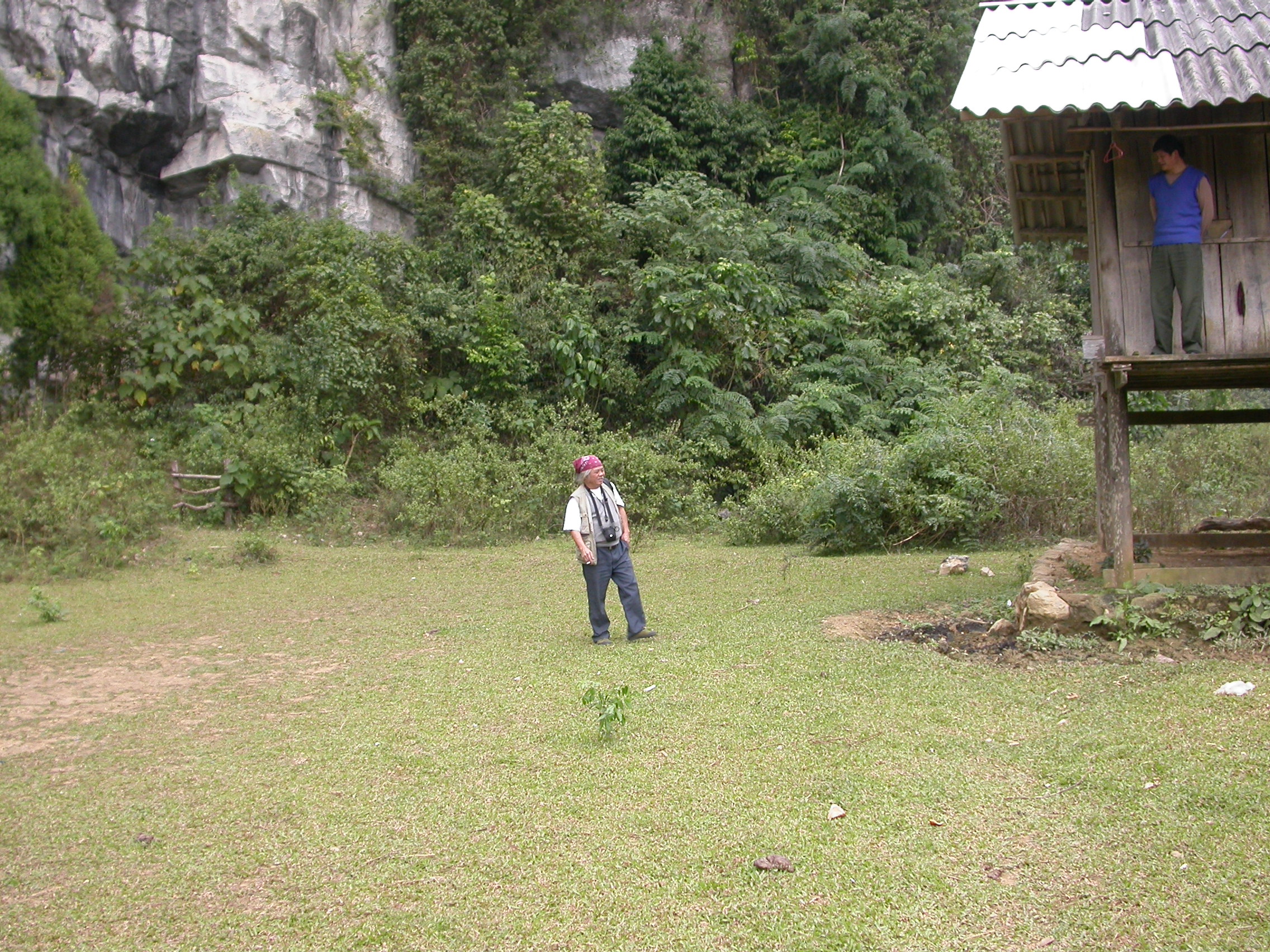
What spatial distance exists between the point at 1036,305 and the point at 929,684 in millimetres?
16962

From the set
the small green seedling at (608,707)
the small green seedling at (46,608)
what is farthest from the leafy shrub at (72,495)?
the small green seedling at (608,707)

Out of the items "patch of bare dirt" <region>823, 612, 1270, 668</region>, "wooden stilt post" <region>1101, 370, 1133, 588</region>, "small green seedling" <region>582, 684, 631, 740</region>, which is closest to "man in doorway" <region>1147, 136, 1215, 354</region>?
"wooden stilt post" <region>1101, 370, 1133, 588</region>

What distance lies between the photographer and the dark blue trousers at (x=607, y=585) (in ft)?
26.9

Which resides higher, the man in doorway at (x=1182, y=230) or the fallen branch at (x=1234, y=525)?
the man in doorway at (x=1182, y=230)

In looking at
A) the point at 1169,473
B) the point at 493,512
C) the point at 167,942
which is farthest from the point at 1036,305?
the point at 167,942

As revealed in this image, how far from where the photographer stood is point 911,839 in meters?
4.21

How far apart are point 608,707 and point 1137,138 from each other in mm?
5979

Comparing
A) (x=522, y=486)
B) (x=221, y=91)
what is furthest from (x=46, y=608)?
(x=221, y=91)

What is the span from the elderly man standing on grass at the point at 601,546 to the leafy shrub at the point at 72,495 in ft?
26.5

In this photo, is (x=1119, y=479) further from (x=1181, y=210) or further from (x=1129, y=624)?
(x=1181, y=210)

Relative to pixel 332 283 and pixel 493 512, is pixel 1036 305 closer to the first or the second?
pixel 493 512

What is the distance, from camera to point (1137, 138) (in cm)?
796

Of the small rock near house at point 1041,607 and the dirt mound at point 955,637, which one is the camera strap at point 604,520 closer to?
the dirt mound at point 955,637

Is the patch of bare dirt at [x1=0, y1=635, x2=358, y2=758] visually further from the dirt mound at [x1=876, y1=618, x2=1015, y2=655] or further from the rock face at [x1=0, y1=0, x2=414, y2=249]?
the rock face at [x1=0, y1=0, x2=414, y2=249]
